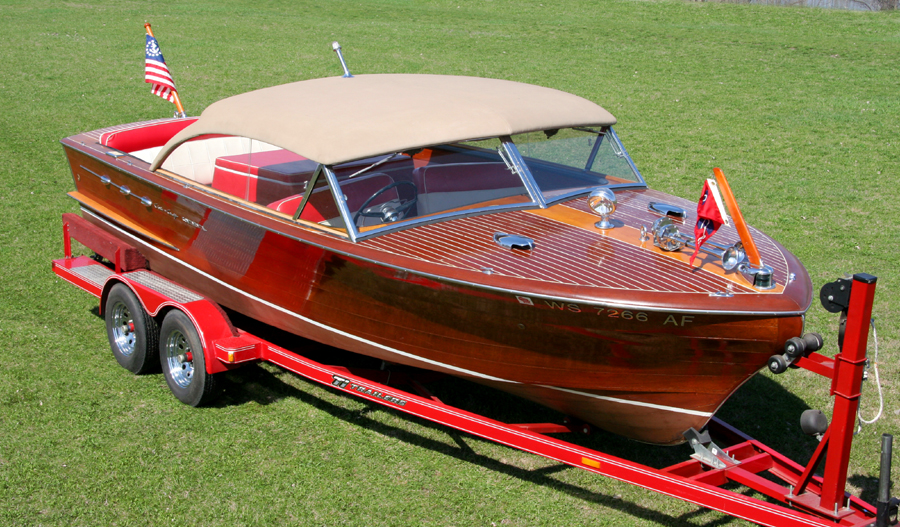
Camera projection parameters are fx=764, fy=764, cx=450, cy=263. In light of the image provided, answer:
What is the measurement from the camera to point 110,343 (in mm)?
5637

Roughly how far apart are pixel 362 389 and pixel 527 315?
→ 1.13 m

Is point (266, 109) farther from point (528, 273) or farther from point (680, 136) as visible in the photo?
point (680, 136)

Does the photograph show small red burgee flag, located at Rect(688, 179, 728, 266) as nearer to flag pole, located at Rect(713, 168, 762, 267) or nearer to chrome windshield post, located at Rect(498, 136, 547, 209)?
flag pole, located at Rect(713, 168, 762, 267)

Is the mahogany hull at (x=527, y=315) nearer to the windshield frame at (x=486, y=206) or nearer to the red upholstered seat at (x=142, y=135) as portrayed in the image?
the windshield frame at (x=486, y=206)

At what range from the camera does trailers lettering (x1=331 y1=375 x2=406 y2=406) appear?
14.0 feet

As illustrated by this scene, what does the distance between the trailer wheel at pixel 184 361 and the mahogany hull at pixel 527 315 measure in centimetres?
45

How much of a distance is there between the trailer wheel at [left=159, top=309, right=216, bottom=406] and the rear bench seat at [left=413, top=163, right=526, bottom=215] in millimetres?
1672

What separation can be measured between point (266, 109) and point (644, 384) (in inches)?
114

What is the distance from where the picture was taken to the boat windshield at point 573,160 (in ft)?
16.3

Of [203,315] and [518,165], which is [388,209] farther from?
[203,315]

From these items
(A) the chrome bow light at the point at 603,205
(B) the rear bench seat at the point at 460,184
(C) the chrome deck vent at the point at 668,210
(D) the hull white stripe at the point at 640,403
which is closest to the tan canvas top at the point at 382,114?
(B) the rear bench seat at the point at 460,184

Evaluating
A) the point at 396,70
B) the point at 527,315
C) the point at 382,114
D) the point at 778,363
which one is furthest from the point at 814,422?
the point at 396,70

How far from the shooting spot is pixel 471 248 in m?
4.17

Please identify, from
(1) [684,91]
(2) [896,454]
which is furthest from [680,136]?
(2) [896,454]
